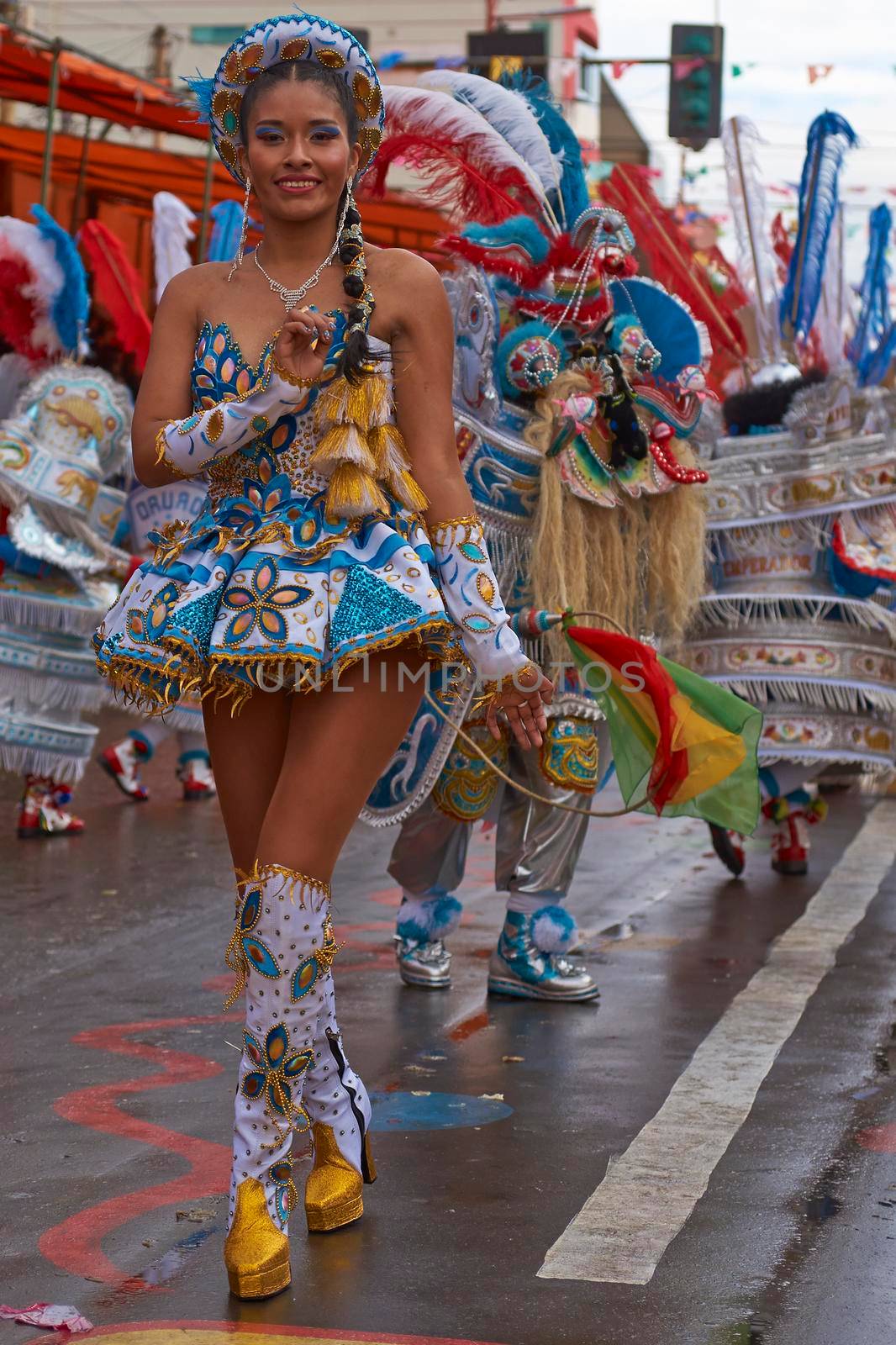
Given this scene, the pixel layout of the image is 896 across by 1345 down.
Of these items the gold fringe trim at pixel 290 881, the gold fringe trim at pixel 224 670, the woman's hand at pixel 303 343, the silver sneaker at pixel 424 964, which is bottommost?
the silver sneaker at pixel 424 964

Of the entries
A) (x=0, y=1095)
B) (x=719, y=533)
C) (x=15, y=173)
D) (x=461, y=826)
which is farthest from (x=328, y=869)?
(x=15, y=173)

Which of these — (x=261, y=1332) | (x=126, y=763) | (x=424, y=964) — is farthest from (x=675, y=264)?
(x=261, y=1332)

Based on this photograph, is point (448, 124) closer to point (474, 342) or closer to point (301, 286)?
point (474, 342)

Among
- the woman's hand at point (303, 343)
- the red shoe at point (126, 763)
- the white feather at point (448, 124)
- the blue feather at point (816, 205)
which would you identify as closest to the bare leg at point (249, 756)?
the woman's hand at point (303, 343)

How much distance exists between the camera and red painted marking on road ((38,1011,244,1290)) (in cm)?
306

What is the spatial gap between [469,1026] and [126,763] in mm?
4301

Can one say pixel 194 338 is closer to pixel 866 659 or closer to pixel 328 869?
pixel 328 869

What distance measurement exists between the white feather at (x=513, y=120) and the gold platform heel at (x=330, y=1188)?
2950mm

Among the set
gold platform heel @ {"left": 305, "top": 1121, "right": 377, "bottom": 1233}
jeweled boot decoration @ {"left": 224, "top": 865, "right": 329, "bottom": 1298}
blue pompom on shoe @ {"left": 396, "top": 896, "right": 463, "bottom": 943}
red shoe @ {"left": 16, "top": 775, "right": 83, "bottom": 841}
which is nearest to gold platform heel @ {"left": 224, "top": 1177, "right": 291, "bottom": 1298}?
jeweled boot decoration @ {"left": 224, "top": 865, "right": 329, "bottom": 1298}

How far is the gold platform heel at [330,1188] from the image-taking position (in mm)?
3193

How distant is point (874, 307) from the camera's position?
7.05 m

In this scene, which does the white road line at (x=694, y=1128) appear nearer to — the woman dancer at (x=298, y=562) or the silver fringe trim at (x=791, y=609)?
the woman dancer at (x=298, y=562)

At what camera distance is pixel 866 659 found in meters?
6.32

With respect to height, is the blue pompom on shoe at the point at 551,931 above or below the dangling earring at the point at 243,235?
below
